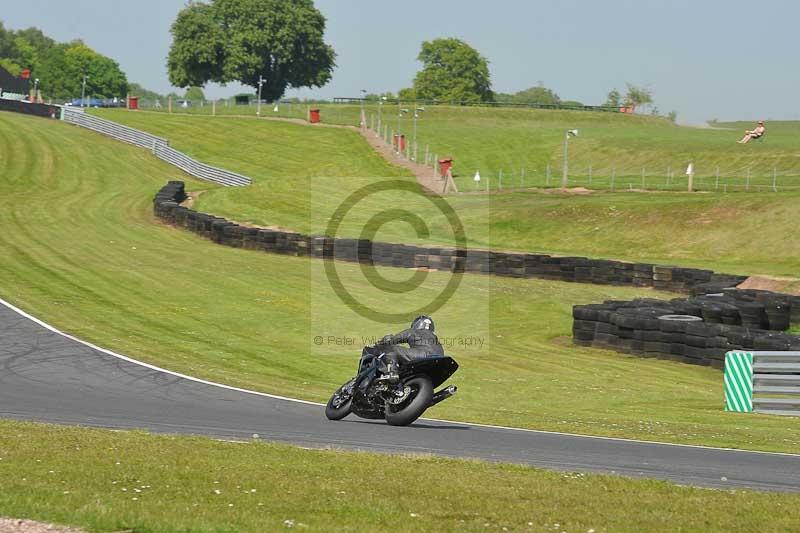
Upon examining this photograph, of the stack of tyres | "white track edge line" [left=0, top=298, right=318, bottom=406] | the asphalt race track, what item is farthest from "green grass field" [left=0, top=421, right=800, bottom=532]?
the stack of tyres

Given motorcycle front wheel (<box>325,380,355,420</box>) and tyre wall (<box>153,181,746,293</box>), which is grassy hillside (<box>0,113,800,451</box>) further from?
motorcycle front wheel (<box>325,380,355,420</box>)

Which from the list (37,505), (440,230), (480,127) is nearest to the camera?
(37,505)

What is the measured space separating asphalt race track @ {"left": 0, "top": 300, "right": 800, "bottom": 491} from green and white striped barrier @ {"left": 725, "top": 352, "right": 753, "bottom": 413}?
519 cm

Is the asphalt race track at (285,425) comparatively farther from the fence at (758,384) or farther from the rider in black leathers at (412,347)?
the fence at (758,384)

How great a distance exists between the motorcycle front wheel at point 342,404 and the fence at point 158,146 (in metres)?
46.5

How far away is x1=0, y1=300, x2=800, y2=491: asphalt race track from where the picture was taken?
12.1m

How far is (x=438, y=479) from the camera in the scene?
10422 millimetres

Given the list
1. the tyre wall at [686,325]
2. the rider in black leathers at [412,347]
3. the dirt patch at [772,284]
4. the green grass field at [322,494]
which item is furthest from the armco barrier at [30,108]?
the green grass field at [322,494]

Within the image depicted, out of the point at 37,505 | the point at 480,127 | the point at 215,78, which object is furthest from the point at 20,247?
the point at 215,78

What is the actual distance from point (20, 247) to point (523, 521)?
31.3 meters

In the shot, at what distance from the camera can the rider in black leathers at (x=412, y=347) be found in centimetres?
1434

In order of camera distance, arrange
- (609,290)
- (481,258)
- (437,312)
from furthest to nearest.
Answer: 1. (481,258)
2. (609,290)
3. (437,312)

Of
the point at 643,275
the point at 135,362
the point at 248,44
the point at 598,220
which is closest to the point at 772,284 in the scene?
the point at 643,275

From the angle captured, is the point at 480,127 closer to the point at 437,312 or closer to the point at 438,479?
the point at 437,312
